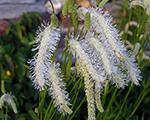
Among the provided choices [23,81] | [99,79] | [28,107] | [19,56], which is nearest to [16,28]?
[19,56]

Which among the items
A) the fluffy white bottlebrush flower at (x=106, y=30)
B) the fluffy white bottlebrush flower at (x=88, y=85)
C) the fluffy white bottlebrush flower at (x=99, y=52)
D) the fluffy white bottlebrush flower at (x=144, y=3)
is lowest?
the fluffy white bottlebrush flower at (x=88, y=85)

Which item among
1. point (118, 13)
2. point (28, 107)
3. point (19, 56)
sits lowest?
point (28, 107)

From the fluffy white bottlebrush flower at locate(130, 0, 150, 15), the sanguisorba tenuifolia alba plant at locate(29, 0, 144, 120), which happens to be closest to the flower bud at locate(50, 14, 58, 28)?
the sanguisorba tenuifolia alba plant at locate(29, 0, 144, 120)

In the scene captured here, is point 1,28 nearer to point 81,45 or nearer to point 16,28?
point 16,28

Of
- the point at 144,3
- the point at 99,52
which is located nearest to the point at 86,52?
the point at 99,52

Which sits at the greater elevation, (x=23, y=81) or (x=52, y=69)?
(x=52, y=69)

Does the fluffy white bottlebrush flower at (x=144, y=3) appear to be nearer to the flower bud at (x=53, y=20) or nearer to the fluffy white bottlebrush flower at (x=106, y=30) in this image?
the fluffy white bottlebrush flower at (x=106, y=30)

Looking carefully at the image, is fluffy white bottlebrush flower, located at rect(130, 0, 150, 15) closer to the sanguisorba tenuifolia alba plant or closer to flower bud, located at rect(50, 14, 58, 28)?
the sanguisorba tenuifolia alba plant

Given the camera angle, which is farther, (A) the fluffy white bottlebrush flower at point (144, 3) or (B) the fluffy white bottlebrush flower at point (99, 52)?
(A) the fluffy white bottlebrush flower at point (144, 3)

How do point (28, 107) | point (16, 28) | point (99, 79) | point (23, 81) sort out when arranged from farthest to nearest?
point (16, 28)
point (23, 81)
point (28, 107)
point (99, 79)

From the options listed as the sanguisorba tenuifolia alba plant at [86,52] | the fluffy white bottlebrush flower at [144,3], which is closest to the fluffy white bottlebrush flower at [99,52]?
the sanguisorba tenuifolia alba plant at [86,52]

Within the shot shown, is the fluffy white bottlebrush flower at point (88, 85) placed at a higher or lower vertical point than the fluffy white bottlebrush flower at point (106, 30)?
lower
